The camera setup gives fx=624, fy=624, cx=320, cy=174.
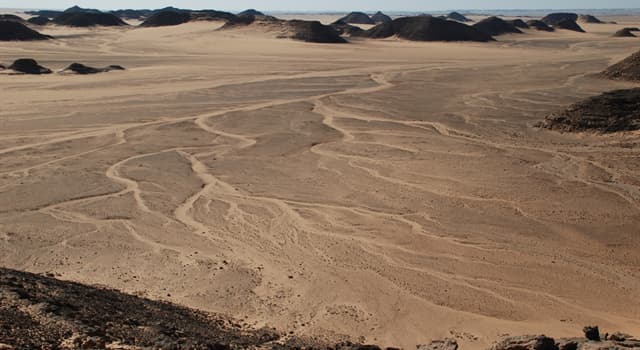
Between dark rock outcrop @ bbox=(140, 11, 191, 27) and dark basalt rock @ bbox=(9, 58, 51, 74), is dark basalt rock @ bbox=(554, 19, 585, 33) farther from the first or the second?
dark basalt rock @ bbox=(9, 58, 51, 74)

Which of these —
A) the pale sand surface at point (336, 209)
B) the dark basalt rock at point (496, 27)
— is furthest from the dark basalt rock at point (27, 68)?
the dark basalt rock at point (496, 27)

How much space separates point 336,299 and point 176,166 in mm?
5978

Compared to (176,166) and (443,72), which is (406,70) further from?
(176,166)

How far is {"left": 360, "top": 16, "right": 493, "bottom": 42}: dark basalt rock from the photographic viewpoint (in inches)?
2173

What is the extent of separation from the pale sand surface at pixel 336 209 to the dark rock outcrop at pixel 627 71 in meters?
5.28

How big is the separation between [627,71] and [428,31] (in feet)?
108

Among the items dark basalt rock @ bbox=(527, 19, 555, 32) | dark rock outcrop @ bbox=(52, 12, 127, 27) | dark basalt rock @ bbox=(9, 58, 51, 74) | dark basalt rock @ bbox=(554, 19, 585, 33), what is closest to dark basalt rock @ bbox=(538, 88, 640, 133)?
dark basalt rock @ bbox=(9, 58, 51, 74)

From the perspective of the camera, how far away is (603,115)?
47.9 feet

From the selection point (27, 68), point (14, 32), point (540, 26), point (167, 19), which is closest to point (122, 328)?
point (27, 68)

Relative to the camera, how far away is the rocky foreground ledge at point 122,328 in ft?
12.9

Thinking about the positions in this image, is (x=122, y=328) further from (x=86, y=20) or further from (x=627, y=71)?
(x=86, y=20)

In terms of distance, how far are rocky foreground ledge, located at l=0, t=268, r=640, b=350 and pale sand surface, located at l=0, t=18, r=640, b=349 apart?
599 mm

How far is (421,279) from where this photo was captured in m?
6.76

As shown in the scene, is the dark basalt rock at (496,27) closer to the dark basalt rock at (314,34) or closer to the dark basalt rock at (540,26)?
the dark basalt rock at (540,26)
